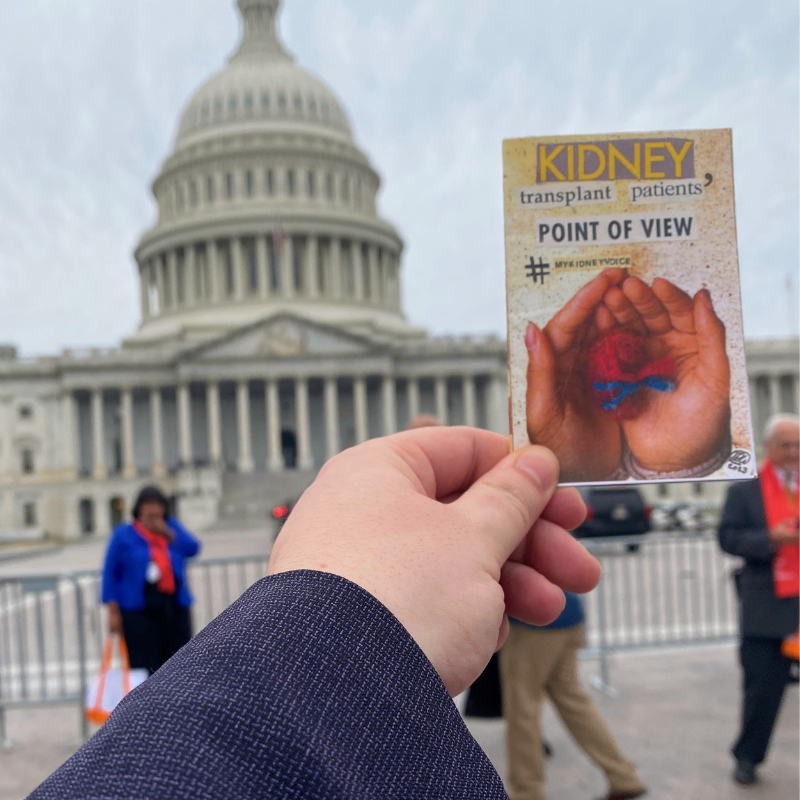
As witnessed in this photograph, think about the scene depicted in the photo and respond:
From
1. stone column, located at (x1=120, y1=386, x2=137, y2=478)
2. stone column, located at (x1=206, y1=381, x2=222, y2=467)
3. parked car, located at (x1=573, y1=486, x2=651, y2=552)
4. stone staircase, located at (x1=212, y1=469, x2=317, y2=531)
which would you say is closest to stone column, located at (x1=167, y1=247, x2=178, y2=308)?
stone column, located at (x1=120, y1=386, x2=137, y2=478)

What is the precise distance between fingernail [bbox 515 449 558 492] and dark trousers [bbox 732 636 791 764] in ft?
15.1

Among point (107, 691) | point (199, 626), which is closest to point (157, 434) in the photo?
point (199, 626)

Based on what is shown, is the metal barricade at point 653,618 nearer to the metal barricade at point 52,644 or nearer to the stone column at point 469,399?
the metal barricade at point 52,644

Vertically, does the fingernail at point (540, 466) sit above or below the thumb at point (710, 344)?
below

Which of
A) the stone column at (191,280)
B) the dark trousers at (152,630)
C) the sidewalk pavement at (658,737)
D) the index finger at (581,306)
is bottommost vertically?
the sidewalk pavement at (658,737)

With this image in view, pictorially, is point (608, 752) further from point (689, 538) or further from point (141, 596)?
point (689, 538)

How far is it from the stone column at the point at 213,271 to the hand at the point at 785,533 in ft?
188

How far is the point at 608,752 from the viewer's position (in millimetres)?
5328

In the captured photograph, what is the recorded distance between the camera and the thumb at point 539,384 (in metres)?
2.01

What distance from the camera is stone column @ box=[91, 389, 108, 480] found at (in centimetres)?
5178

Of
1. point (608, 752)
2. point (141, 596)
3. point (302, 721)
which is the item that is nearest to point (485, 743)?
point (608, 752)

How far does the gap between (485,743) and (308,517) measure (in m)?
5.84

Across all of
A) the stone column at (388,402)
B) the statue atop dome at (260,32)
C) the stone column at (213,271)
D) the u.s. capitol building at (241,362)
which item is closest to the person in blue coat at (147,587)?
the u.s. capitol building at (241,362)

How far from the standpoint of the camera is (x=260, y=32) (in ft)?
249
